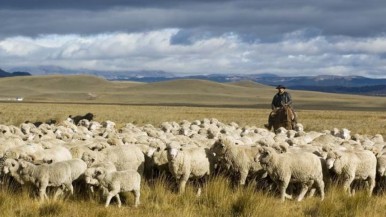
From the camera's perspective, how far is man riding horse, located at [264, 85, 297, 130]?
23.4m

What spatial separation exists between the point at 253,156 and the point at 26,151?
4834 mm

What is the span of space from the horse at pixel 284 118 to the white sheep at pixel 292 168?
39.1 ft

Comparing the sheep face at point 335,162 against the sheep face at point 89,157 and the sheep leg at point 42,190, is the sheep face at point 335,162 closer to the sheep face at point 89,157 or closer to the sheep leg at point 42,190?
the sheep face at point 89,157

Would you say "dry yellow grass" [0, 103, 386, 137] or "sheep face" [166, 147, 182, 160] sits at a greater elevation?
"sheep face" [166, 147, 182, 160]

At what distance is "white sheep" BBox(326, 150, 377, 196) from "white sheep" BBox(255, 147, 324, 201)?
0.36 metres

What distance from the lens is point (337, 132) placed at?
21781 mm

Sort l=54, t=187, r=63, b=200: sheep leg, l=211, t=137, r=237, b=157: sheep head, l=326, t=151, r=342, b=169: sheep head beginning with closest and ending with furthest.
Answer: l=54, t=187, r=63, b=200: sheep leg → l=326, t=151, r=342, b=169: sheep head → l=211, t=137, r=237, b=157: sheep head

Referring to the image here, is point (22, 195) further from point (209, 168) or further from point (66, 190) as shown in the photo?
point (209, 168)

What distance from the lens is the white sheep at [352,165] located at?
11.6 metres

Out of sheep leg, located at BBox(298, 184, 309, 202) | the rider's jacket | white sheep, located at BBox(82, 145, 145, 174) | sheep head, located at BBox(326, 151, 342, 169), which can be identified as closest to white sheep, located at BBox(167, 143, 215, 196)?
white sheep, located at BBox(82, 145, 145, 174)

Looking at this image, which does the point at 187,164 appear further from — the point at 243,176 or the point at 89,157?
the point at 89,157

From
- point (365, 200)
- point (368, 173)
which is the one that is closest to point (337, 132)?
point (368, 173)

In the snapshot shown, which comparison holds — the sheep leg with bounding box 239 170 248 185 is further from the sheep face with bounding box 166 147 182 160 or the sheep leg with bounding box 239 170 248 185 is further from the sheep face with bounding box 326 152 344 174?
the sheep face with bounding box 326 152 344 174

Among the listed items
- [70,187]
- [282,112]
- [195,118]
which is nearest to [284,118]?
[282,112]
